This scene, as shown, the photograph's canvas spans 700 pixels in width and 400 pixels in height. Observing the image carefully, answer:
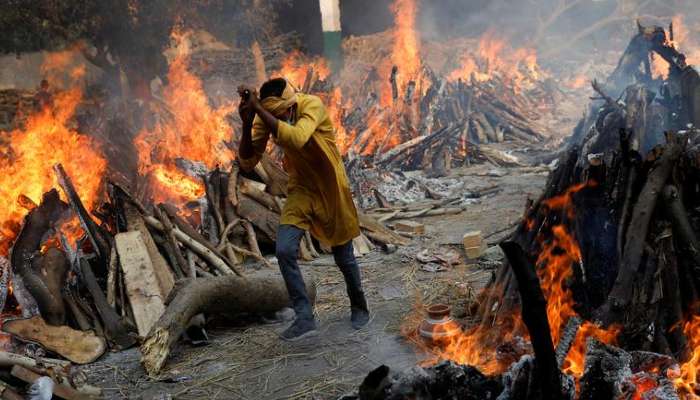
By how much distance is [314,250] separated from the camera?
7.66 metres

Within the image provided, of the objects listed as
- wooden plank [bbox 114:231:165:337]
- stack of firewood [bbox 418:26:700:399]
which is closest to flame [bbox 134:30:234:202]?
wooden plank [bbox 114:231:165:337]

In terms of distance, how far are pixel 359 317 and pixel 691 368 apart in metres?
2.73

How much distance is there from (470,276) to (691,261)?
2.87m

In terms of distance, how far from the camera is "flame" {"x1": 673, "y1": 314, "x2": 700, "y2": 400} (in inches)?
110

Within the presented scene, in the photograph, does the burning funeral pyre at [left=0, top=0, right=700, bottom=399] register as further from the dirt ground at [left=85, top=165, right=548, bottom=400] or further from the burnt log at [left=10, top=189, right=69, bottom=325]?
the dirt ground at [left=85, top=165, right=548, bottom=400]

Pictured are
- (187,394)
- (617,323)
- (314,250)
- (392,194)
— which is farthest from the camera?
(392,194)

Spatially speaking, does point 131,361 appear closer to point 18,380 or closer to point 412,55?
point 18,380

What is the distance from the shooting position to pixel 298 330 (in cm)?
497

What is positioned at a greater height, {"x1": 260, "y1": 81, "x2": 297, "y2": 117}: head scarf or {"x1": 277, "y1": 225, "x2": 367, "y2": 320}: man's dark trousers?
{"x1": 260, "y1": 81, "x2": 297, "y2": 117}: head scarf

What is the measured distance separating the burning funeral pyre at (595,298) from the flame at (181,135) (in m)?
6.35

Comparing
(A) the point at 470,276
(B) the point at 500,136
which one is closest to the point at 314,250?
(A) the point at 470,276

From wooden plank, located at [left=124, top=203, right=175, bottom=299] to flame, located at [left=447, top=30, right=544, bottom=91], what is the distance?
621 inches

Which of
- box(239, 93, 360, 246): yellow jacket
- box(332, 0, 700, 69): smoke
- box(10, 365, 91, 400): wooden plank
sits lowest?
box(10, 365, 91, 400): wooden plank

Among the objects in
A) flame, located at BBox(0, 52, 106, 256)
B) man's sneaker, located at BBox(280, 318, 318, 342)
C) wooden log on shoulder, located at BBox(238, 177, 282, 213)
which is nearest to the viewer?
man's sneaker, located at BBox(280, 318, 318, 342)
